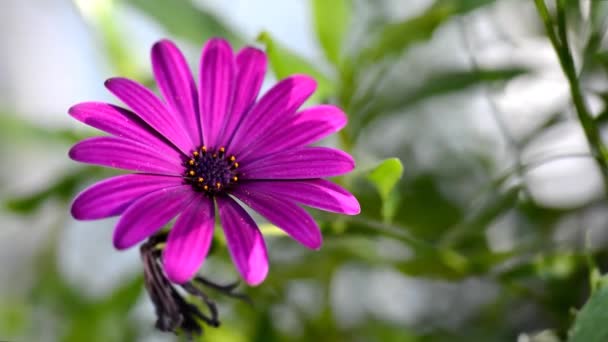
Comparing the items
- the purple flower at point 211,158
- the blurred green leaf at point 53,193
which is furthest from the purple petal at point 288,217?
the blurred green leaf at point 53,193

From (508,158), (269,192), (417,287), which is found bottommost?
(417,287)

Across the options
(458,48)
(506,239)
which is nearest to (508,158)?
(506,239)

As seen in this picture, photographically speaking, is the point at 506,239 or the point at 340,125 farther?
the point at 506,239

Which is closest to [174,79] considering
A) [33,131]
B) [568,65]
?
[568,65]

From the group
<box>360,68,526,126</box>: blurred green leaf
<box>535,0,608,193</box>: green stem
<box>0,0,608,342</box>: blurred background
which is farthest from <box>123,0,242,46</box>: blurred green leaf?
<box>535,0,608,193</box>: green stem

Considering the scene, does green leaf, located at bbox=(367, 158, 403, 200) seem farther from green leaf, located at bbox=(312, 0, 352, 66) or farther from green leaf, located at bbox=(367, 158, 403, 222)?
green leaf, located at bbox=(312, 0, 352, 66)

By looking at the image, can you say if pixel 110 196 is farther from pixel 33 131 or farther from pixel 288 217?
pixel 33 131

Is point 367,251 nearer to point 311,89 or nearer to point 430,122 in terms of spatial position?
point 311,89

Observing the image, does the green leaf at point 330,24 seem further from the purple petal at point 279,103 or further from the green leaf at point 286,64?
the purple petal at point 279,103
